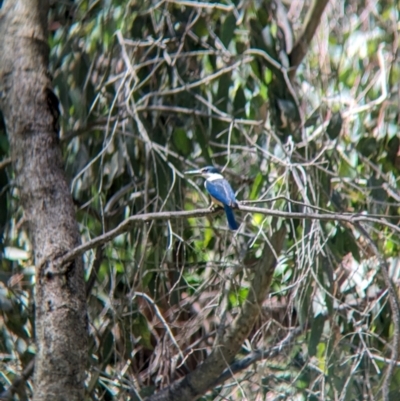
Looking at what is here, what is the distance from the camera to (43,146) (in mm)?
2375

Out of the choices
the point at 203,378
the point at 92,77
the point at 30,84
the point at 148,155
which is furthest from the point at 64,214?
the point at 203,378

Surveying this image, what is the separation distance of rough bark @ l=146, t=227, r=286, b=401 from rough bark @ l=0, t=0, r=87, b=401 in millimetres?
969

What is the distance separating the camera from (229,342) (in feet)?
10.8

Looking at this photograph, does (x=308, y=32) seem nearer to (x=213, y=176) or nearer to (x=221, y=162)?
(x=221, y=162)

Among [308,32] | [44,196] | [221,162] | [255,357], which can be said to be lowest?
[255,357]

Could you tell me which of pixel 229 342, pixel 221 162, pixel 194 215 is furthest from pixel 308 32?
pixel 194 215

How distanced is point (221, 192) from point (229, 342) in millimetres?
950

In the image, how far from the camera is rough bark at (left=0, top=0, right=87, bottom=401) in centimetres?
220

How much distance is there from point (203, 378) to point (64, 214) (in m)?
1.19

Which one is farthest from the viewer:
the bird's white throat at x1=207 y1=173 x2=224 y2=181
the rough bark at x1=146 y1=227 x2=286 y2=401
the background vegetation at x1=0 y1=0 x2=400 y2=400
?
the rough bark at x1=146 y1=227 x2=286 y2=401

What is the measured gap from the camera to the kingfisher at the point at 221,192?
2455 mm

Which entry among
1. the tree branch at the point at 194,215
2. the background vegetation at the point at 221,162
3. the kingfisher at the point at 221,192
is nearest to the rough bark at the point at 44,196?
the tree branch at the point at 194,215

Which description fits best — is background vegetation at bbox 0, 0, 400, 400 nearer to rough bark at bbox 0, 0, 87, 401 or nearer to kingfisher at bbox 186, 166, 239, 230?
kingfisher at bbox 186, 166, 239, 230

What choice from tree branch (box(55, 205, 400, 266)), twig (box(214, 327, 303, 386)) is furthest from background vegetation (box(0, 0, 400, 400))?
tree branch (box(55, 205, 400, 266))
